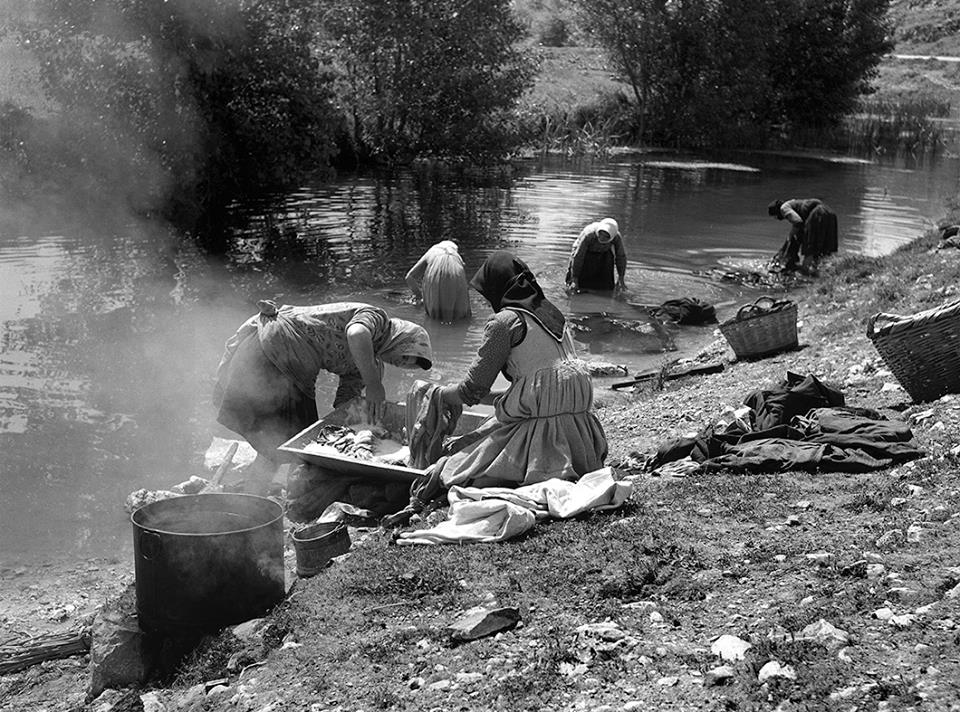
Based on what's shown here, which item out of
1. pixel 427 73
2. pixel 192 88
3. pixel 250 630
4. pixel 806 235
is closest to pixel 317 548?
pixel 250 630

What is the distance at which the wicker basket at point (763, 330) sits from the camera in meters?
10.0

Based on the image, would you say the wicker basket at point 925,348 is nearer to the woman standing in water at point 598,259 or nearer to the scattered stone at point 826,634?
the scattered stone at point 826,634

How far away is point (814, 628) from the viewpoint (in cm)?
411

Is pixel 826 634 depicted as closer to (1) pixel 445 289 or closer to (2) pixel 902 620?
(2) pixel 902 620

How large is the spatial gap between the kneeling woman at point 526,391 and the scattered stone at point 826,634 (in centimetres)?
214

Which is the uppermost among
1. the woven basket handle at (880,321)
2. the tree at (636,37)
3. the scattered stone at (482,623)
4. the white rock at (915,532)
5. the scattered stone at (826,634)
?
the tree at (636,37)

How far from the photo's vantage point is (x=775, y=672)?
384cm

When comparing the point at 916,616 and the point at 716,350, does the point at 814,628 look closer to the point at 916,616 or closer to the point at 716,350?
the point at 916,616

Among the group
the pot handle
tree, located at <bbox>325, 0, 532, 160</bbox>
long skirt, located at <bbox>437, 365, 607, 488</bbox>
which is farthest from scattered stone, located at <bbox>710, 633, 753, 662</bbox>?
tree, located at <bbox>325, 0, 532, 160</bbox>

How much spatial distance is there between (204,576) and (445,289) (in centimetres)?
822

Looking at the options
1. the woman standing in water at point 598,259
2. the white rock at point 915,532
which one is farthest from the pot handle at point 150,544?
the woman standing in water at point 598,259

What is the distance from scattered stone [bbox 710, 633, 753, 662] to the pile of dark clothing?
85.6 inches

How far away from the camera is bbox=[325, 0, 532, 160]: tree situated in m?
29.0

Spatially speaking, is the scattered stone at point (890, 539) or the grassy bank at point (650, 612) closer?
the grassy bank at point (650, 612)
